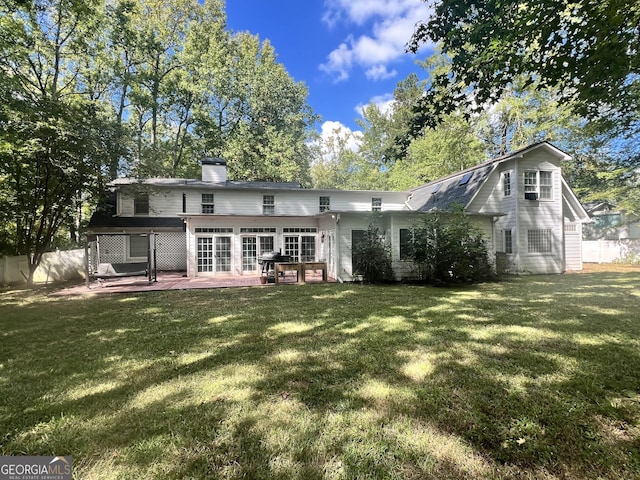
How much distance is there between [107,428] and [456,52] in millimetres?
6709

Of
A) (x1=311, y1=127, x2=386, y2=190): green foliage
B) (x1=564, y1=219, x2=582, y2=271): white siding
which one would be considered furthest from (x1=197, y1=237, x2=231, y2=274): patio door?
(x1=311, y1=127, x2=386, y2=190): green foliage

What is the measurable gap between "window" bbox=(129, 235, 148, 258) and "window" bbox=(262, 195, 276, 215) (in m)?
6.94

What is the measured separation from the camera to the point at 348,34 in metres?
15.8

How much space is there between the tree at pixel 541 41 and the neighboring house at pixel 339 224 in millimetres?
7258

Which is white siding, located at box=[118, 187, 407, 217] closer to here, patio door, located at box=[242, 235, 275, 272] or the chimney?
A: the chimney

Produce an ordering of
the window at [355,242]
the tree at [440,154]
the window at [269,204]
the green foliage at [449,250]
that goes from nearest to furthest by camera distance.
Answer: the green foliage at [449,250] < the window at [355,242] < the window at [269,204] < the tree at [440,154]

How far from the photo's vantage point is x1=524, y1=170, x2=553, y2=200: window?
14.3 m

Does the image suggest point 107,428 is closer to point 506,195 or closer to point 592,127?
point 592,127

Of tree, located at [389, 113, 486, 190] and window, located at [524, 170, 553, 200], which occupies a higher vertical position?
tree, located at [389, 113, 486, 190]

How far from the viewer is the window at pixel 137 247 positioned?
16.9 meters

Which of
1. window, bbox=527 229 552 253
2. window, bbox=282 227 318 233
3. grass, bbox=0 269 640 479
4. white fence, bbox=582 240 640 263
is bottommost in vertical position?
→ grass, bbox=0 269 640 479

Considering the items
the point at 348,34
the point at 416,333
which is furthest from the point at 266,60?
the point at 416,333

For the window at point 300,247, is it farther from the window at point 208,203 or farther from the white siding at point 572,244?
the white siding at point 572,244

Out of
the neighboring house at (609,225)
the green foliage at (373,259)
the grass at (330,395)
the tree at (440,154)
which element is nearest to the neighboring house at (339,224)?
the green foliage at (373,259)
